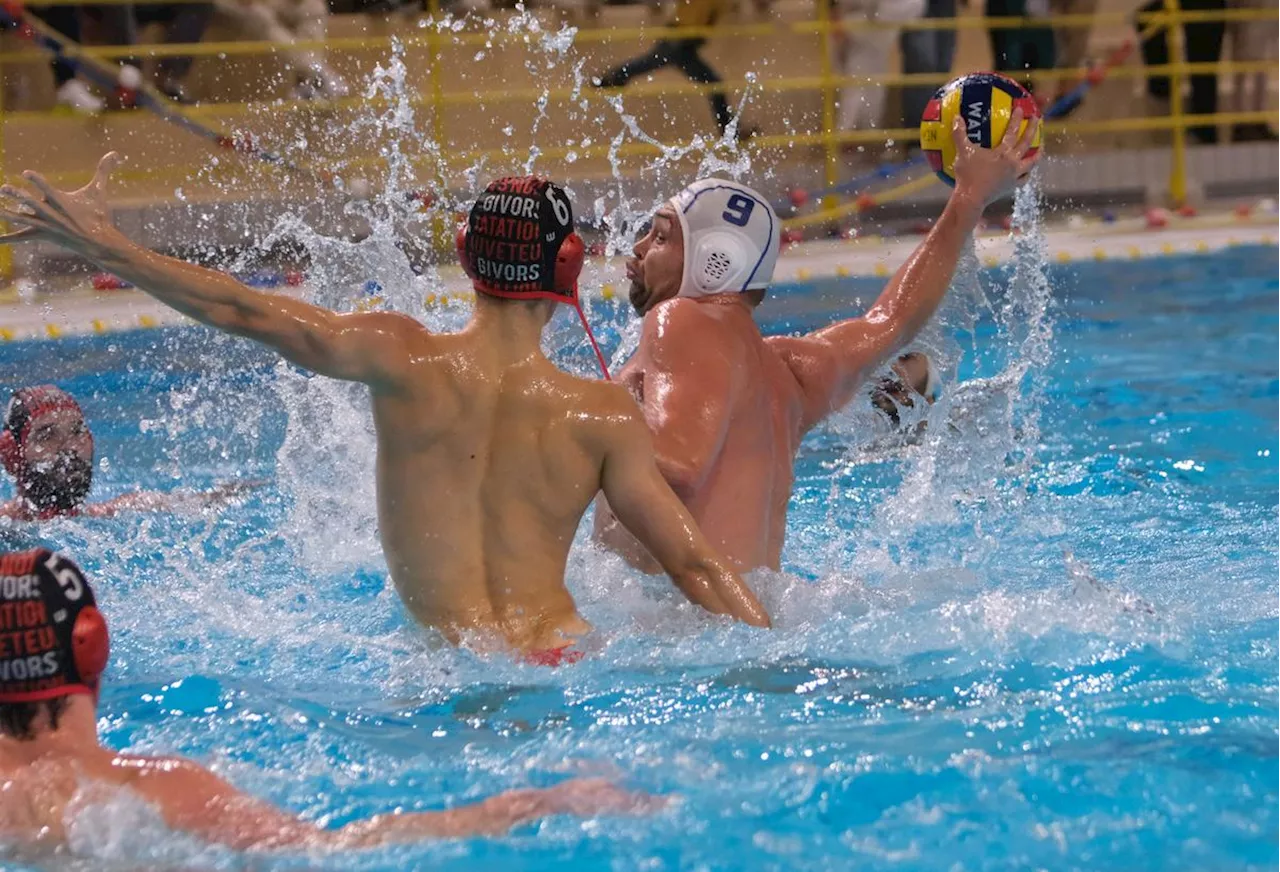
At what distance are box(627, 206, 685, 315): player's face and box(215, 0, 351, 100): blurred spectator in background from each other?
6.53 m

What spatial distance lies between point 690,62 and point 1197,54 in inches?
146

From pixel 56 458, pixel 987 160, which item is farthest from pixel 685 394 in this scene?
pixel 56 458

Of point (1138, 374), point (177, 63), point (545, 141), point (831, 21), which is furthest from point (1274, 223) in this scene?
point (177, 63)

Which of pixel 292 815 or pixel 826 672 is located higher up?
pixel 292 815

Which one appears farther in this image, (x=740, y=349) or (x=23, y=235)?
(x=740, y=349)

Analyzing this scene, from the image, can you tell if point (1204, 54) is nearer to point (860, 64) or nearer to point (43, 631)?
point (860, 64)

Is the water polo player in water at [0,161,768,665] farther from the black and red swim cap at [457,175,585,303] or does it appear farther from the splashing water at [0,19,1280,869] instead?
the splashing water at [0,19,1280,869]

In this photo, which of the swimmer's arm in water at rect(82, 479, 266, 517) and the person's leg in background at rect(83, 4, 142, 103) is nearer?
the swimmer's arm in water at rect(82, 479, 266, 517)

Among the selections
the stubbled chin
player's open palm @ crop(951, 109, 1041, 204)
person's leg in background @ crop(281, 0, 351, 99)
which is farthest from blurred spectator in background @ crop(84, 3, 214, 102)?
player's open palm @ crop(951, 109, 1041, 204)

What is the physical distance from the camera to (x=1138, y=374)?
662 centimetres

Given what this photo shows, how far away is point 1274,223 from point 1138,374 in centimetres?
385

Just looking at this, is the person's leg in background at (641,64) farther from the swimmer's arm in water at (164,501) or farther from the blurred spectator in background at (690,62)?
the swimmer's arm in water at (164,501)

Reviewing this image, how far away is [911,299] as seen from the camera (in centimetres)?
379

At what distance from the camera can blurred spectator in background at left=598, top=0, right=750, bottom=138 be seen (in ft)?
33.1
